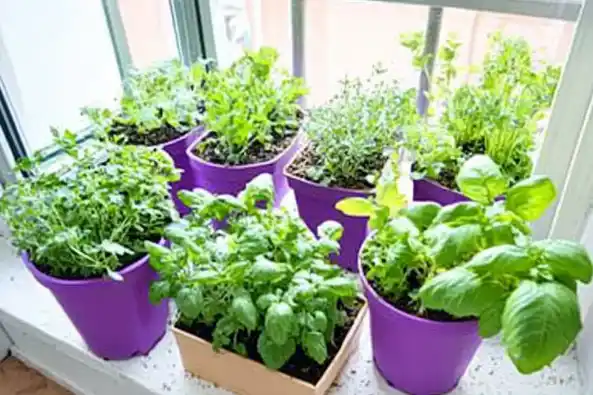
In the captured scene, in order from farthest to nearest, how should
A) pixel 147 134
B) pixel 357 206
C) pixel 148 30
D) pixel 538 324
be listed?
pixel 148 30, pixel 147 134, pixel 357 206, pixel 538 324

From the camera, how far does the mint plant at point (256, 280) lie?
69cm

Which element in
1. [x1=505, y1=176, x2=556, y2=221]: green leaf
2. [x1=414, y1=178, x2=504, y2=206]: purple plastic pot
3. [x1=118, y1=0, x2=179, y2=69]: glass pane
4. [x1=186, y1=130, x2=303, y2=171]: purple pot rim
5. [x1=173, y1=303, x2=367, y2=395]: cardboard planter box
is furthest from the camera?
[x1=118, y1=0, x2=179, y2=69]: glass pane

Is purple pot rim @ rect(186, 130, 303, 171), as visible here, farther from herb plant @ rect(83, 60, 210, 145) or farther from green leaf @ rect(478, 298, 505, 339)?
green leaf @ rect(478, 298, 505, 339)

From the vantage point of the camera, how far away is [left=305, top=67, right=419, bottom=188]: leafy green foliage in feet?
2.99

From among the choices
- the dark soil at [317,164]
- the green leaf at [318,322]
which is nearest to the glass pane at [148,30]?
the dark soil at [317,164]

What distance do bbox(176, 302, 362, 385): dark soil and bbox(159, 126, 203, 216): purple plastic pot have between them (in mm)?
363

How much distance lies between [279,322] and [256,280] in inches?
2.6

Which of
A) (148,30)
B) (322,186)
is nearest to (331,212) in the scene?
(322,186)

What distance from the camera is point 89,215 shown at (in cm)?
80

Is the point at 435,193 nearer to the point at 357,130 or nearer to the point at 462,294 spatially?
the point at 357,130

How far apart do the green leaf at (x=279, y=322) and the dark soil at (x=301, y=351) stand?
10 centimetres

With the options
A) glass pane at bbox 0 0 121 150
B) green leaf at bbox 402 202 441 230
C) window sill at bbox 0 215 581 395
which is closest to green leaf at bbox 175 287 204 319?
window sill at bbox 0 215 581 395

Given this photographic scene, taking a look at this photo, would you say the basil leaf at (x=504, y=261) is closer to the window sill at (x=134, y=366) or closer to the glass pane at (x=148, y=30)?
the window sill at (x=134, y=366)

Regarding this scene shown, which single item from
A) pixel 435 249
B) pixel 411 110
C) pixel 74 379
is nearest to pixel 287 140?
pixel 411 110
